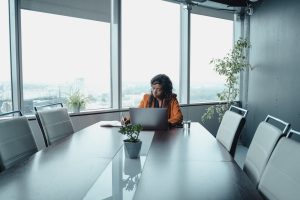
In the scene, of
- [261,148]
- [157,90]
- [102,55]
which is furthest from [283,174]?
[102,55]

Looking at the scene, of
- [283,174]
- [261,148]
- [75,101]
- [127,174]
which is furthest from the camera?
[75,101]

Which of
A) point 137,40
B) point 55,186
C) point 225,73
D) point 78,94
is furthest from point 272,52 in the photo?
point 55,186

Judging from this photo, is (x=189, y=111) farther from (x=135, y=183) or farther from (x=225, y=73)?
(x=135, y=183)

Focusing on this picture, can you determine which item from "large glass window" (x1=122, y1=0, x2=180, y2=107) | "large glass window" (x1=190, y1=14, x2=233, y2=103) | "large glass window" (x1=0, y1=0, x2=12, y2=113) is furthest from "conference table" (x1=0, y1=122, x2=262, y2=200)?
"large glass window" (x1=190, y1=14, x2=233, y2=103)

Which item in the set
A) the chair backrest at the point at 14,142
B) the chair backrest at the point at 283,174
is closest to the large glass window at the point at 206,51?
the chair backrest at the point at 14,142

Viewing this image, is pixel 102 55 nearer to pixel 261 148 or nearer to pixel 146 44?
pixel 146 44

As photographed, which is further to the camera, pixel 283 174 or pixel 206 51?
pixel 206 51

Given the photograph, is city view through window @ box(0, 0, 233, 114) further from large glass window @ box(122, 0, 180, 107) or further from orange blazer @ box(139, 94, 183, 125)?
orange blazer @ box(139, 94, 183, 125)

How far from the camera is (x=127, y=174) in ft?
4.80

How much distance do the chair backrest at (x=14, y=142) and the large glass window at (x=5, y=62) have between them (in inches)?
73.8

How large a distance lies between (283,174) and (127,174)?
757mm

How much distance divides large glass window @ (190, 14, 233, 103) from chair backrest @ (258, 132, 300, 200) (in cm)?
436

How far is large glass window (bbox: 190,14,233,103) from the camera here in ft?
18.3

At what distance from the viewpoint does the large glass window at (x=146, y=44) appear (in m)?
4.80
